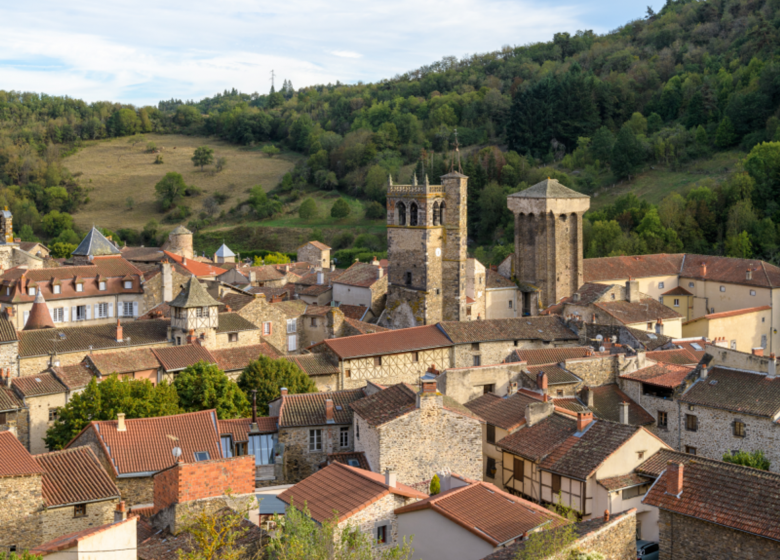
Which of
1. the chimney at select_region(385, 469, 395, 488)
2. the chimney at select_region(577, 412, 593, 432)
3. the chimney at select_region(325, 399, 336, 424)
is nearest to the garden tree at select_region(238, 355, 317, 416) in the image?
the chimney at select_region(325, 399, 336, 424)

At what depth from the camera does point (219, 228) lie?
108062mm

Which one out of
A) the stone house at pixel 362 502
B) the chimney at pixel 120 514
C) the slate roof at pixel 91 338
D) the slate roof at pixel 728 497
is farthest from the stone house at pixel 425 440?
the slate roof at pixel 91 338

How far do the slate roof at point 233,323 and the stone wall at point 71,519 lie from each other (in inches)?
759

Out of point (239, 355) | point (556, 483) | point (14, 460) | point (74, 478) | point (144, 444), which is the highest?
point (14, 460)

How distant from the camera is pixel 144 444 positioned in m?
26.0

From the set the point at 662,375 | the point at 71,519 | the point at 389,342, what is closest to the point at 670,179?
the point at 389,342

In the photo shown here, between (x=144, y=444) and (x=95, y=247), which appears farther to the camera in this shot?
(x=95, y=247)

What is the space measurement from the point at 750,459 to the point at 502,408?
7.97 m

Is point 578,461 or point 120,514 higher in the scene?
point 120,514

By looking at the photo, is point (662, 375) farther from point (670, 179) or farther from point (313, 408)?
point (670, 179)

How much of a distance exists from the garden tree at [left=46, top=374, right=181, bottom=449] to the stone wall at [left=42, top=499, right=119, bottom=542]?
7.67 meters

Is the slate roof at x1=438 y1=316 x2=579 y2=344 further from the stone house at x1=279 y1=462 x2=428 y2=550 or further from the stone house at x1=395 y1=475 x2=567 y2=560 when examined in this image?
the stone house at x1=395 y1=475 x2=567 y2=560

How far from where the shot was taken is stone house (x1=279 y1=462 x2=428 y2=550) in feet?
61.8

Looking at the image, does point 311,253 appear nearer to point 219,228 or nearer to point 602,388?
point 219,228
